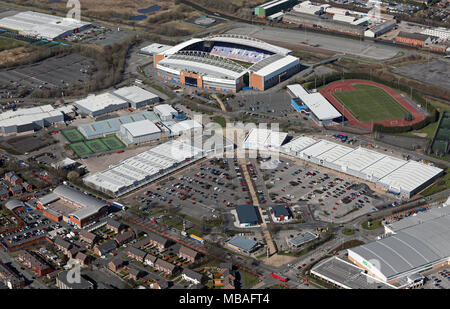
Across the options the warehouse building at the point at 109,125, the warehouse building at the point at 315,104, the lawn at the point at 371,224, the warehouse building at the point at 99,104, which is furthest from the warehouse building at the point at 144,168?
the lawn at the point at 371,224

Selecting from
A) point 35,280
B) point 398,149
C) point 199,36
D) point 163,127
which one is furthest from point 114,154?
point 199,36

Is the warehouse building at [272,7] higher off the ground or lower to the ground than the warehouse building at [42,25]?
higher

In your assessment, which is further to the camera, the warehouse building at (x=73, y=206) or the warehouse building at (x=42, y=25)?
the warehouse building at (x=42, y=25)

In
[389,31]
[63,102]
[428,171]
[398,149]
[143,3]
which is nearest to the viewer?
[428,171]


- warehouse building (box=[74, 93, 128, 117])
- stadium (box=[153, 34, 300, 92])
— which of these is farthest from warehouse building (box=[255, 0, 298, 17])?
warehouse building (box=[74, 93, 128, 117])

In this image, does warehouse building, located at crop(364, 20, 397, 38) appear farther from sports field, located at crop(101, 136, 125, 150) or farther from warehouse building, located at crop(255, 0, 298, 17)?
sports field, located at crop(101, 136, 125, 150)

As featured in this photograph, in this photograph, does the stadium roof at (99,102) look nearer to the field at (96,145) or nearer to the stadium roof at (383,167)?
the field at (96,145)

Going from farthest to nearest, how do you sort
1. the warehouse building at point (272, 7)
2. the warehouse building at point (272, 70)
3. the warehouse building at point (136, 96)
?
the warehouse building at point (272, 7) → the warehouse building at point (272, 70) → the warehouse building at point (136, 96)
